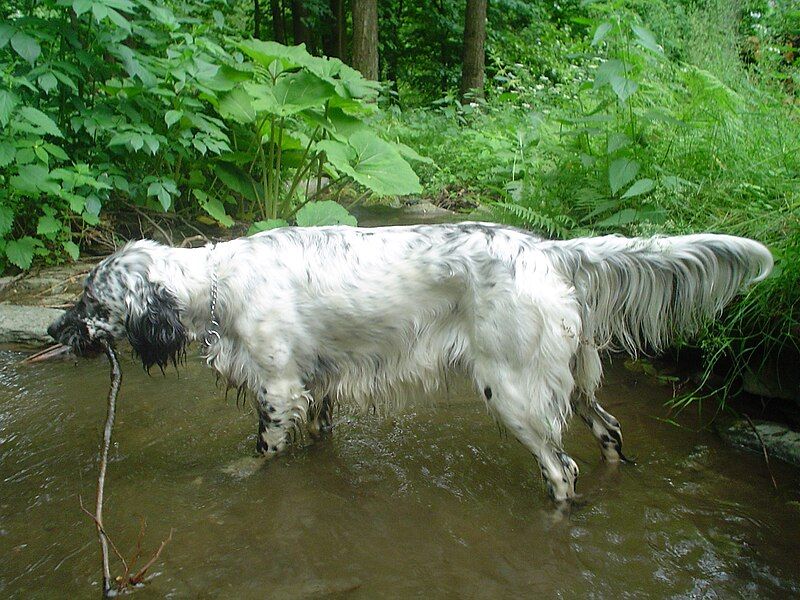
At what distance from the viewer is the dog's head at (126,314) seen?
3316 mm

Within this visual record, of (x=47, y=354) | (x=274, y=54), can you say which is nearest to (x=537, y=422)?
(x=47, y=354)

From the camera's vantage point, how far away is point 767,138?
4.54 meters

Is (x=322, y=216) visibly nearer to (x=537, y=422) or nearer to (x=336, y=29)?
(x=537, y=422)

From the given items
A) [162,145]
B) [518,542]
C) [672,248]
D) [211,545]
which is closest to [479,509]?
[518,542]

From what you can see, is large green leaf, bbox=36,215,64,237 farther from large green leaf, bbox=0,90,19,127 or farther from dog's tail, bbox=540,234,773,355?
dog's tail, bbox=540,234,773,355

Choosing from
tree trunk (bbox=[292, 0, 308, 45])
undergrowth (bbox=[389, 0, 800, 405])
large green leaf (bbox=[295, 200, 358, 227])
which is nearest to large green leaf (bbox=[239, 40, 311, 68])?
large green leaf (bbox=[295, 200, 358, 227])

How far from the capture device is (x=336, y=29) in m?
16.0

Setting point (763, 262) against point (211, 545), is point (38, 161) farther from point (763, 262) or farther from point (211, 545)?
point (763, 262)

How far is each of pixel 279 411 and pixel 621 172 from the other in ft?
8.88

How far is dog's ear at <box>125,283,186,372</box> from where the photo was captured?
331cm

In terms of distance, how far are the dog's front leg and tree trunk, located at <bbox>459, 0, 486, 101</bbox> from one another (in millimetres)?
10706

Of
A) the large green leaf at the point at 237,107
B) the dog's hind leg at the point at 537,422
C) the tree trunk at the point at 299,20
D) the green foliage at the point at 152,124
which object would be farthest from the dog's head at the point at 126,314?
the tree trunk at the point at 299,20

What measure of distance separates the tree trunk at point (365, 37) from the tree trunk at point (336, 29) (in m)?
4.62

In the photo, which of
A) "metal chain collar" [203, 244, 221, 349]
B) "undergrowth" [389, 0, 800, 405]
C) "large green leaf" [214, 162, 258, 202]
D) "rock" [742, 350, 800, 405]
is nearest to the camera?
"metal chain collar" [203, 244, 221, 349]
